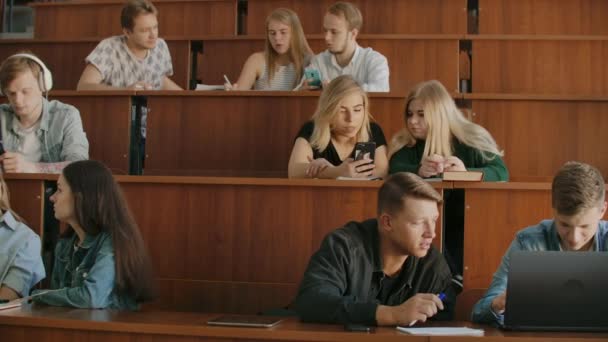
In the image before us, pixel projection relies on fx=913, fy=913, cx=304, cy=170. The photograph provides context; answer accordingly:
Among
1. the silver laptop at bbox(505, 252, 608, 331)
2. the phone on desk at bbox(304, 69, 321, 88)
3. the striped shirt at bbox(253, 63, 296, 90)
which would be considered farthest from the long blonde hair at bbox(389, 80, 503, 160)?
the silver laptop at bbox(505, 252, 608, 331)

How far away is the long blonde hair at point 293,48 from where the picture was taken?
3.74 metres

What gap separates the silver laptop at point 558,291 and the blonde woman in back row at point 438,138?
1007 mm

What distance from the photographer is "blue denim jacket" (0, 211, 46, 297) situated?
2338 millimetres

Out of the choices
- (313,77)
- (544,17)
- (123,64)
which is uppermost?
(544,17)

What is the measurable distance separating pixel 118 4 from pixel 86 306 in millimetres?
2840

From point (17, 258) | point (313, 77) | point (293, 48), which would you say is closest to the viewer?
point (17, 258)

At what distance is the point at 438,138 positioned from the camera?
2844 mm

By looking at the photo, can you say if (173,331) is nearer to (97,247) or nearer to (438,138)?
(97,247)

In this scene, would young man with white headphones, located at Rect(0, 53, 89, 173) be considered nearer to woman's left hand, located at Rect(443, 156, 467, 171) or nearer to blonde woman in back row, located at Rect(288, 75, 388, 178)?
blonde woman in back row, located at Rect(288, 75, 388, 178)

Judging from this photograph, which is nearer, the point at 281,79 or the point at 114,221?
the point at 114,221

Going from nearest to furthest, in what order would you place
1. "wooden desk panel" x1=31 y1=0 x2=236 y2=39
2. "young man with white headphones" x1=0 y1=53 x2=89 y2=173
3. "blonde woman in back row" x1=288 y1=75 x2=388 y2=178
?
"blonde woman in back row" x1=288 y1=75 x2=388 y2=178, "young man with white headphones" x1=0 y1=53 x2=89 y2=173, "wooden desk panel" x1=31 y1=0 x2=236 y2=39

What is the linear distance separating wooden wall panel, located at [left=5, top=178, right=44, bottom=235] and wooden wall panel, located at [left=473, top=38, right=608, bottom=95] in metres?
1.98

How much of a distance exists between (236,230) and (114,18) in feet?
8.03

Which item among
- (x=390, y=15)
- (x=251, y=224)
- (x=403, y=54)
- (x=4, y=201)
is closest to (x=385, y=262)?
(x=251, y=224)
